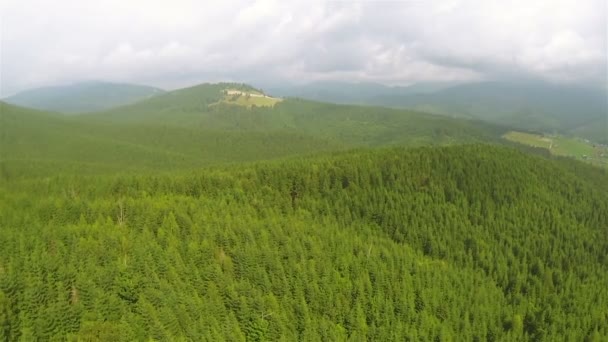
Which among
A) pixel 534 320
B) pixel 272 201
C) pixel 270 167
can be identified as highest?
pixel 270 167

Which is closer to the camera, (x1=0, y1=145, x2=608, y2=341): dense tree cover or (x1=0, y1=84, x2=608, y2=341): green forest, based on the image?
(x1=0, y1=84, x2=608, y2=341): green forest

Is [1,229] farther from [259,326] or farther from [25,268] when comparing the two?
[259,326]

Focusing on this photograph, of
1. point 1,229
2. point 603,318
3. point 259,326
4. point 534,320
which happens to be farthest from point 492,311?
point 1,229

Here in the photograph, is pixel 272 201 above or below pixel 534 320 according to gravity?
above

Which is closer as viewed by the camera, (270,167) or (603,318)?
(603,318)

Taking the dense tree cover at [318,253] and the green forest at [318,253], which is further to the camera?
the dense tree cover at [318,253]
